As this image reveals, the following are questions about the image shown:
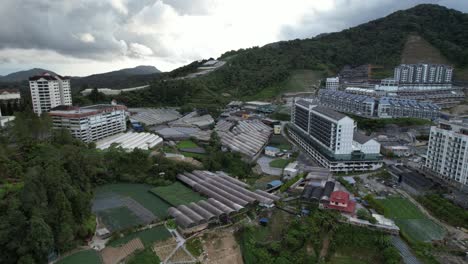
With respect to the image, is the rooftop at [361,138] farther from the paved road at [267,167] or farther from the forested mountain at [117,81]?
the forested mountain at [117,81]

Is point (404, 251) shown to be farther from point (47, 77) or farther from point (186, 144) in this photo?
point (47, 77)

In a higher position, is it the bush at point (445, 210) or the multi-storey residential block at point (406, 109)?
the multi-storey residential block at point (406, 109)

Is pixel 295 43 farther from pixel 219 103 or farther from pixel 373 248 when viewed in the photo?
pixel 373 248

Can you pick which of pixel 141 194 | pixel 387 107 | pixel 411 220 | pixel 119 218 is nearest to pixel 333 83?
pixel 387 107

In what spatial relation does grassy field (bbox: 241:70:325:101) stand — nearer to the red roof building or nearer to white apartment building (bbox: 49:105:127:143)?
white apartment building (bbox: 49:105:127:143)

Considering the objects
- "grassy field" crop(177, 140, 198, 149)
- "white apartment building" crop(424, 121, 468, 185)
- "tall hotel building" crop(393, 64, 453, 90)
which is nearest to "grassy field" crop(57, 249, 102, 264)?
"grassy field" crop(177, 140, 198, 149)

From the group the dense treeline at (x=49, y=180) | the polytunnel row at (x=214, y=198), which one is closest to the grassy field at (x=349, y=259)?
the polytunnel row at (x=214, y=198)
